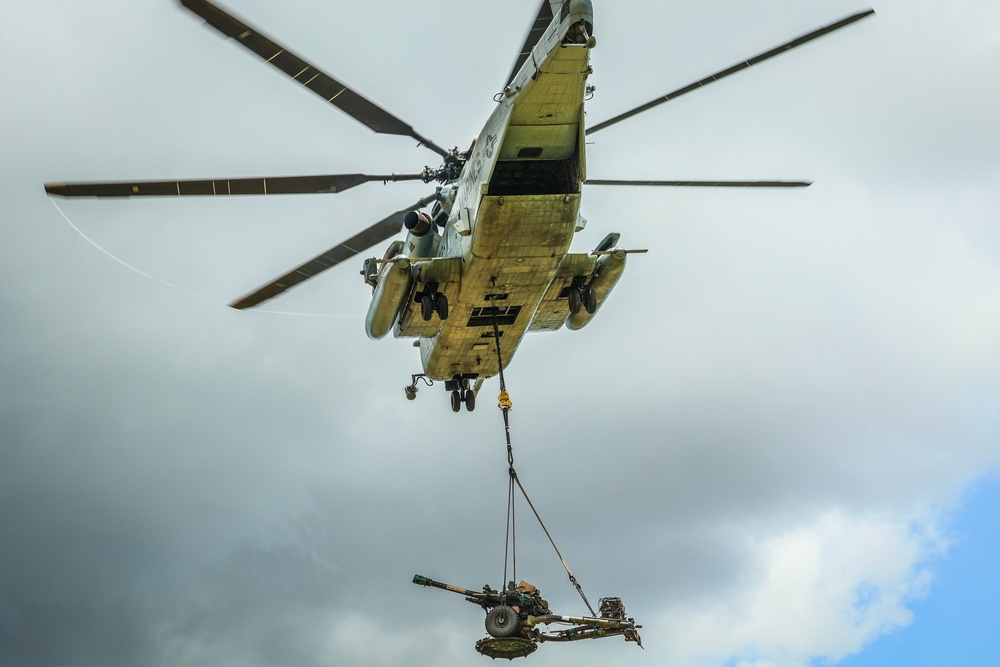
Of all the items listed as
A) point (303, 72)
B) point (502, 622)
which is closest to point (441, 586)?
point (502, 622)

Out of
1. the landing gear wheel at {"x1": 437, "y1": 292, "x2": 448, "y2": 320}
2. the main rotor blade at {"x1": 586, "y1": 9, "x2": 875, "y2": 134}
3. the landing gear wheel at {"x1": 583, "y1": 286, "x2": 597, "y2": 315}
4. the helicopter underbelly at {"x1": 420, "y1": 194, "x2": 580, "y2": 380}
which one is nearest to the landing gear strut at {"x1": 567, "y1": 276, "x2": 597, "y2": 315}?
the landing gear wheel at {"x1": 583, "y1": 286, "x2": 597, "y2": 315}

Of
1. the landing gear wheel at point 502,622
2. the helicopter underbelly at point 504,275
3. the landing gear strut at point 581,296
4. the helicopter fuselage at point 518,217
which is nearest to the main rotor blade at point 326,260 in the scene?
the helicopter fuselage at point 518,217

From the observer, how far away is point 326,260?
2492 centimetres

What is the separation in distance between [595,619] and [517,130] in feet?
30.0

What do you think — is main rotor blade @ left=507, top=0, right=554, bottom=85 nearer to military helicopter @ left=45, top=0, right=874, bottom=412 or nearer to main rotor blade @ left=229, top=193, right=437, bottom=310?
military helicopter @ left=45, top=0, right=874, bottom=412

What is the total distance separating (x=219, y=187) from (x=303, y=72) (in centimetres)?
293

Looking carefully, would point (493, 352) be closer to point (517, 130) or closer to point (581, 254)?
point (581, 254)

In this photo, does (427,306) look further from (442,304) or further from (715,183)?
(715,183)

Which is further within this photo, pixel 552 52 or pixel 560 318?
pixel 560 318

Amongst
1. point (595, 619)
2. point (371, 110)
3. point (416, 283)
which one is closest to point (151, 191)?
point (371, 110)

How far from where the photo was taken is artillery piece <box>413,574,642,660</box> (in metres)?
22.1

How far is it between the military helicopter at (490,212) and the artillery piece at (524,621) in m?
6.15

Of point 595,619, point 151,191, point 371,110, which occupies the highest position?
point 371,110

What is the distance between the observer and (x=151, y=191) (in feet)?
70.9
